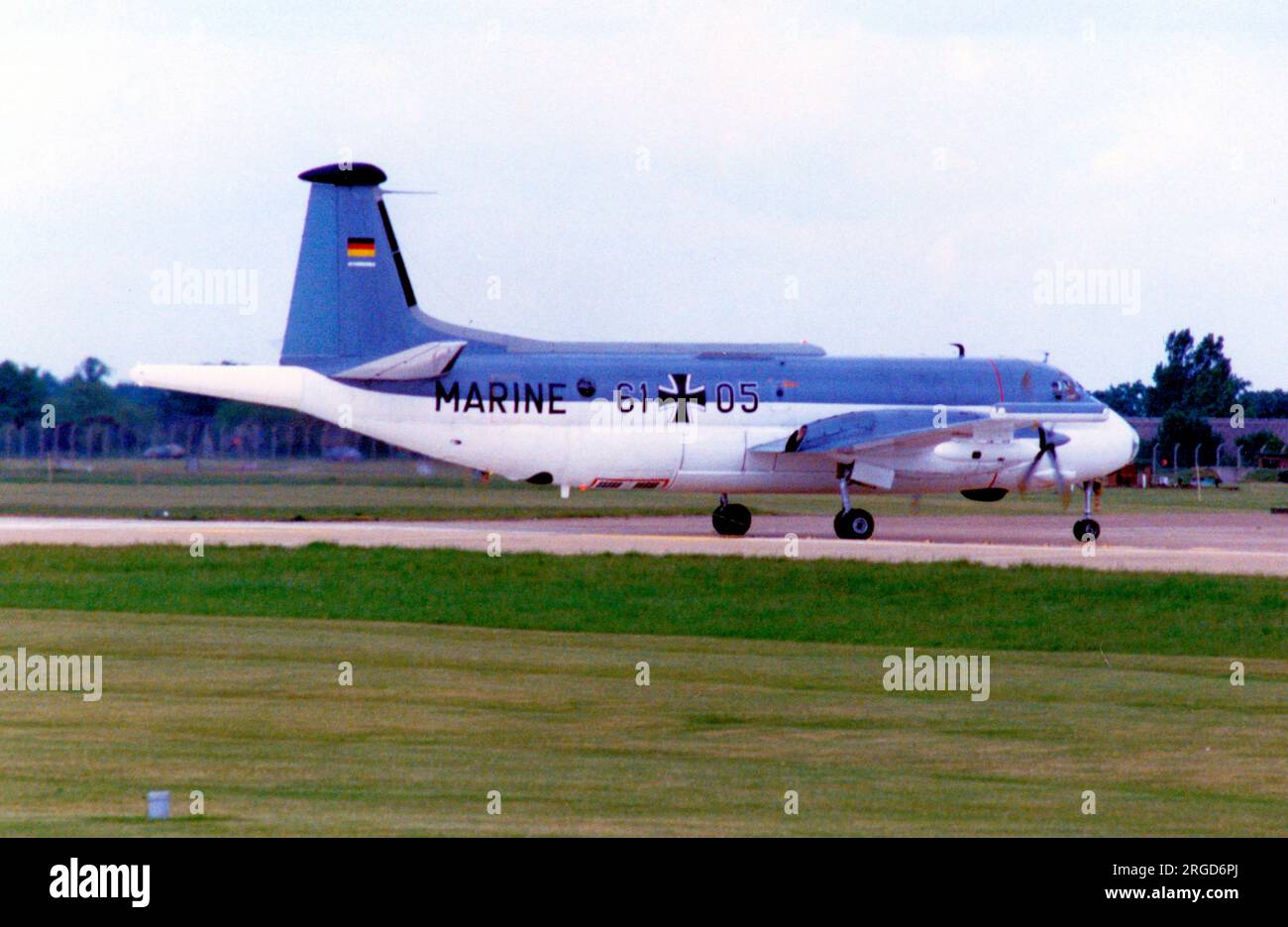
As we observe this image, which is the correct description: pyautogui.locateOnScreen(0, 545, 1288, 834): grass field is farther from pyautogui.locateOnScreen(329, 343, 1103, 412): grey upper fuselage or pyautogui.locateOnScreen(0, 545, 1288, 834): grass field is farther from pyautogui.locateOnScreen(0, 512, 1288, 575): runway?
pyautogui.locateOnScreen(329, 343, 1103, 412): grey upper fuselage

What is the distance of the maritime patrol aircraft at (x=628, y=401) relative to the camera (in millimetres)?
39906

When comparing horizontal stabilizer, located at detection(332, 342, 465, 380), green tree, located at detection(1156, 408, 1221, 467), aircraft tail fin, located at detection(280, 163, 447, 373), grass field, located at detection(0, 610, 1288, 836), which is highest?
aircraft tail fin, located at detection(280, 163, 447, 373)

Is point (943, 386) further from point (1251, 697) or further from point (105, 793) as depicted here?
point (105, 793)

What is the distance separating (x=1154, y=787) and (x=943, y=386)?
29.4 m

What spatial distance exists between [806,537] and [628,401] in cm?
558

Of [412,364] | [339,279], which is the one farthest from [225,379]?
[412,364]

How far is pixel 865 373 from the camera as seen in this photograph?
141 ft

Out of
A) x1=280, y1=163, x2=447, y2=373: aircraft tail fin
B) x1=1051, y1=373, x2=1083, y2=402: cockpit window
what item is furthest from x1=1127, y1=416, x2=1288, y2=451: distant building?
x1=280, y1=163, x2=447, y2=373: aircraft tail fin

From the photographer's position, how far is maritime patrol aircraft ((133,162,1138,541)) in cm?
3991

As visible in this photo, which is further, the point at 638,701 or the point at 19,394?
the point at 19,394

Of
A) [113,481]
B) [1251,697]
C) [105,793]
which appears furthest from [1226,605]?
[113,481]

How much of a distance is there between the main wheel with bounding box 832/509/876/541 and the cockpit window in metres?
6.13

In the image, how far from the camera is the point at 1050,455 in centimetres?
4262

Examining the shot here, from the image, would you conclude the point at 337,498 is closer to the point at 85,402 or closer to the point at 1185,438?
the point at 85,402
